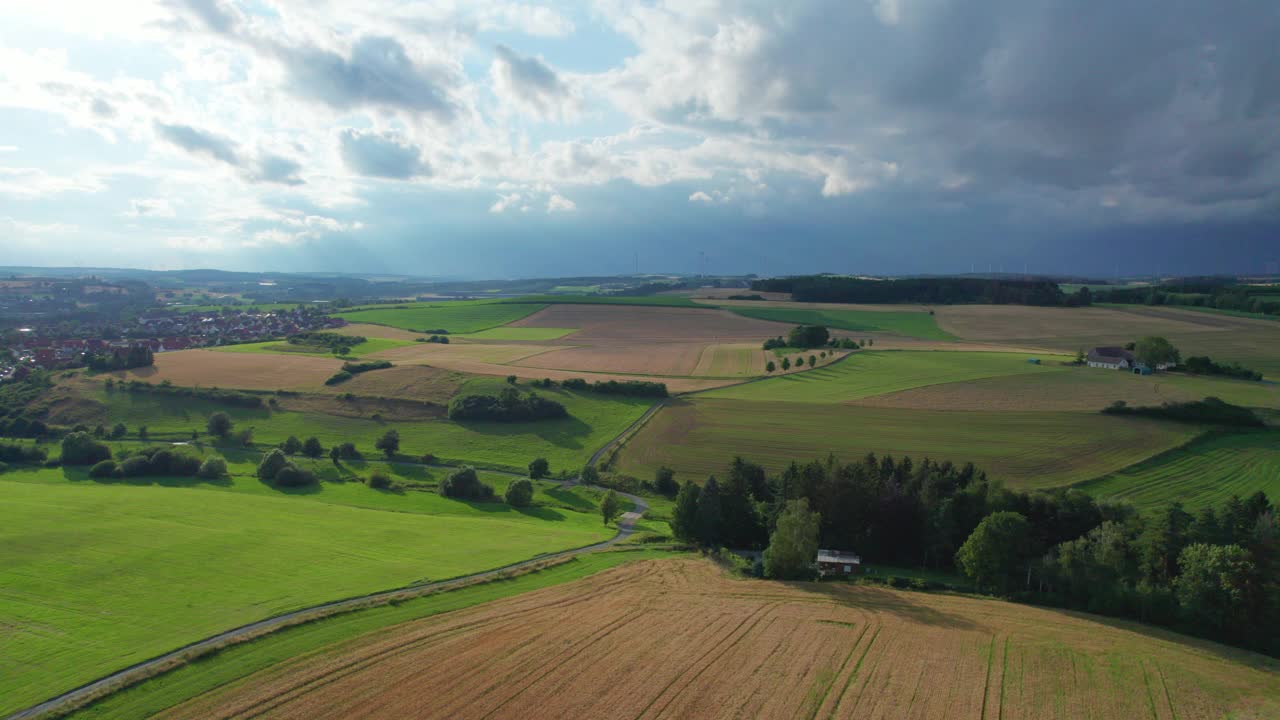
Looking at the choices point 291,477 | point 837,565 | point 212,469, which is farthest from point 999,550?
point 212,469

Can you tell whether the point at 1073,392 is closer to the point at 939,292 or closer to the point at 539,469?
the point at 539,469

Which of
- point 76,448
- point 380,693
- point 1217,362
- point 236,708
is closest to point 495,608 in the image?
point 380,693

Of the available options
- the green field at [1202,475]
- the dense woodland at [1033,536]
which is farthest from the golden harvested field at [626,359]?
the green field at [1202,475]

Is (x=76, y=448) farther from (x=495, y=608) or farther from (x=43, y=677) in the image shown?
Result: (x=495, y=608)

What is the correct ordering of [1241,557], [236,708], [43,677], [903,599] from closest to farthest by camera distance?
[236,708], [43,677], [1241,557], [903,599]

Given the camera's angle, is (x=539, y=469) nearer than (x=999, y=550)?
No
